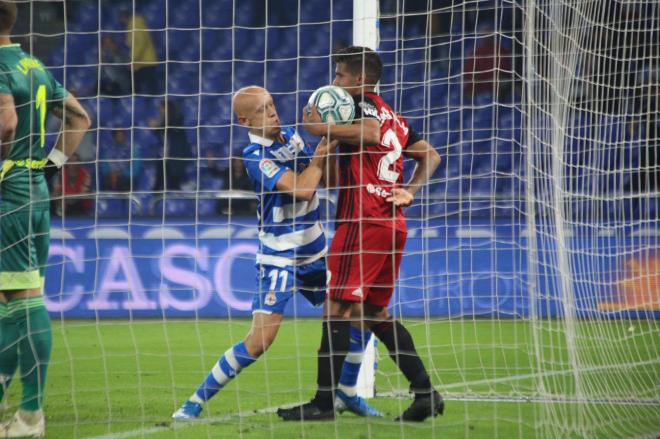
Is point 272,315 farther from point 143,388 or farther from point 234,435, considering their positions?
point 143,388

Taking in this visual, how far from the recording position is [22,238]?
454 centimetres

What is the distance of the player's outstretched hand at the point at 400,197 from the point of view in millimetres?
4730

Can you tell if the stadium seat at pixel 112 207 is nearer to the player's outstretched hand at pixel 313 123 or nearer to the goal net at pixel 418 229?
the goal net at pixel 418 229

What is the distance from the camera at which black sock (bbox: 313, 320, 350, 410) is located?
15.5ft

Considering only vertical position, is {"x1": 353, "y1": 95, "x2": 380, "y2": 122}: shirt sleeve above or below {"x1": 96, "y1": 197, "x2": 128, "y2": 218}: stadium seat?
above

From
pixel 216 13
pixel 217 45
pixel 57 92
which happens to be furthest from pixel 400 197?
Result: pixel 216 13

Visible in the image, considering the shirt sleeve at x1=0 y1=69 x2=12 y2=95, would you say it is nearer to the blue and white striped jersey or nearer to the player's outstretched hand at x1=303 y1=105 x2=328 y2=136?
the blue and white striped jersey

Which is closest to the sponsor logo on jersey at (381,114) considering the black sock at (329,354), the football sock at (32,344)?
the black sock at (329,354)

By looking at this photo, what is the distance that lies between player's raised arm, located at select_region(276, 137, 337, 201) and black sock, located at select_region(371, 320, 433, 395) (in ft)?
2.43

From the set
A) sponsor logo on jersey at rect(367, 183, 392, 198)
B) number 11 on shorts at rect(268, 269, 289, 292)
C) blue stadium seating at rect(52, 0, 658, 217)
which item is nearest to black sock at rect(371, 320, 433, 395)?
number 11 on shorts at rect(268, 269, 289, 292)

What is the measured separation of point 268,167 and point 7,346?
1.46 meters

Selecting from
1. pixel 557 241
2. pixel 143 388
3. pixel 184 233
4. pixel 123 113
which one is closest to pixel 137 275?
pixel 184 233

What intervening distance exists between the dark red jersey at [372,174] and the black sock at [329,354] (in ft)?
1.63

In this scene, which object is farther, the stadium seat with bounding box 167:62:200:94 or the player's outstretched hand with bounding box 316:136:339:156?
the stadium seat with bounding box 167:62:200:94
